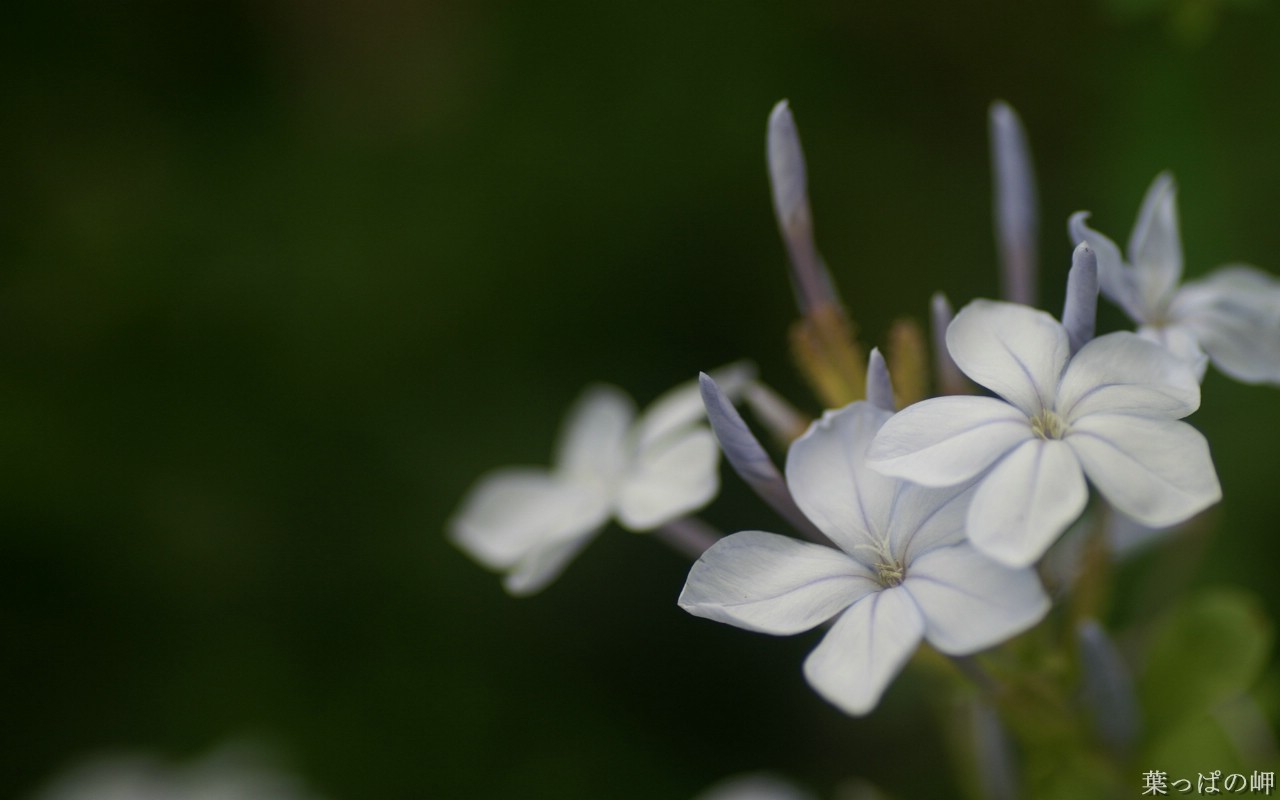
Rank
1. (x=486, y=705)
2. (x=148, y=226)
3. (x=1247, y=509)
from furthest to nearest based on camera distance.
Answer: (x=148, y=226), (x=486, y=705), (x=1247, y=509)

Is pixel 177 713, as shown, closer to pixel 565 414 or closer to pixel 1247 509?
pixel 565 414

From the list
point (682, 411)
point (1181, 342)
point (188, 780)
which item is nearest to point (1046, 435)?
point (1181, 342)

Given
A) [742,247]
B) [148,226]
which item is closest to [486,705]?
[742,247]

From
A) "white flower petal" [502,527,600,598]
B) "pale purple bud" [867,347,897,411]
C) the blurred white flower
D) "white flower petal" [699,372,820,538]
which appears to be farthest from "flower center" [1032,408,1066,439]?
the blurred white flower

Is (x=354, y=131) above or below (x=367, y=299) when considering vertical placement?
above

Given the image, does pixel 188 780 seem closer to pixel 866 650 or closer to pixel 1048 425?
pixel 866 650

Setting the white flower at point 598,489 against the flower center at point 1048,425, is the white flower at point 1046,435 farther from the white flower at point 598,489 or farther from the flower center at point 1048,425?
the white flower at point 598,489

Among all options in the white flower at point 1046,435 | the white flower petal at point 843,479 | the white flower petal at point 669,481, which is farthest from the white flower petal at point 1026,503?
the white flower petal at point 669,481

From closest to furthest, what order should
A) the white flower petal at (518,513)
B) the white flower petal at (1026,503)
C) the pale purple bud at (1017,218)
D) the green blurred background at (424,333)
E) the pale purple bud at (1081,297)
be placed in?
the white flower petal at (1026,503)
the pale purple bud at (1081,297)
the pale purple bud at (1017,218)
the white flower petal at (518,513)
the green blurred background at (424,333)
